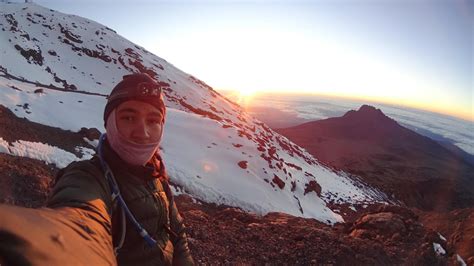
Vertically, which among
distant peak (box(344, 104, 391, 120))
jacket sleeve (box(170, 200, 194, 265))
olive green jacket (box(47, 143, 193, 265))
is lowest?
distant peak (box(344, 104, 391, 120))

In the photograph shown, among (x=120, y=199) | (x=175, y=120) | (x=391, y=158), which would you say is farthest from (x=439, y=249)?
(x=391, y=158)

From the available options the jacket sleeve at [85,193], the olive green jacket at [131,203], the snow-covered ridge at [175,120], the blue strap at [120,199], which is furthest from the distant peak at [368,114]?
the jacket sleeve at [85,193]

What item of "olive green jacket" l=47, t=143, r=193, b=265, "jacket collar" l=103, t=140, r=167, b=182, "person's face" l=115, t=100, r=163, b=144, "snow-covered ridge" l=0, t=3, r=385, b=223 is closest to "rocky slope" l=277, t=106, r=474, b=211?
"snow-covered ridge" l=0, t=3, r=385, b=223

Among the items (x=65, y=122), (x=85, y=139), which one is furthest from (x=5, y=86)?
(x=85, y=139)

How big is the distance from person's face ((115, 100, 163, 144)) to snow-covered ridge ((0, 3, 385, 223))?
52.1 ft

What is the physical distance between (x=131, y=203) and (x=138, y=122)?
737 millimetres

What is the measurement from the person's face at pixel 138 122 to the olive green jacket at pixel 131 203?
0.73 feet

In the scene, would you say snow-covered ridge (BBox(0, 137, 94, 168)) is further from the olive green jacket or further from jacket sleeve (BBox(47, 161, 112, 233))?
jacket sleeve (BBox(47, 161, 112, 233))

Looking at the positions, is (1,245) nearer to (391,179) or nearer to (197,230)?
(197,230)

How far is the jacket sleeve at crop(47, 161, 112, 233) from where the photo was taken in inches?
80.2

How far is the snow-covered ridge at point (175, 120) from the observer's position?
19.8 metres

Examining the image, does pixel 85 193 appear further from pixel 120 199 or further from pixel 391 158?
pixel 391 158

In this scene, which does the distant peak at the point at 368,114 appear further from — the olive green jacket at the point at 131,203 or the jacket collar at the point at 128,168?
the jacket collar at the point at 128,168

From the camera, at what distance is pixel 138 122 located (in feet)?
9.43
